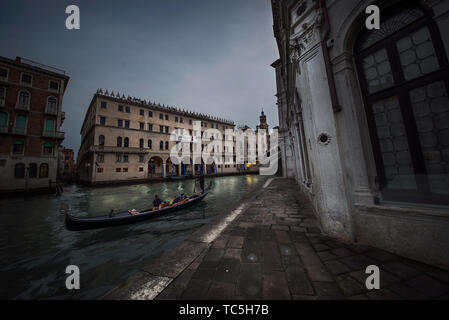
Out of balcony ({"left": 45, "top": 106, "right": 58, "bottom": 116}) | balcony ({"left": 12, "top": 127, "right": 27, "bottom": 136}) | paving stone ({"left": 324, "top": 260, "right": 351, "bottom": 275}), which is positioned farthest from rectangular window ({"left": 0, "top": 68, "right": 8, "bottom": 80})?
paving stone ({"left": 324, "top": 260, "right": 351, "bottom": 275})

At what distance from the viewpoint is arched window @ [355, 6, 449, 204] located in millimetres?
2430

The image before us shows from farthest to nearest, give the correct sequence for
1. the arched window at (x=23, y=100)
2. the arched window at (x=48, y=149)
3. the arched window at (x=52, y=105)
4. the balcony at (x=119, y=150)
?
1. the balcony at (x=119, y=150)
2. the arched window at (x=52, y=105)
3. the arched window at (x=48, y=149)
4. the arched window at (x=23, y=100)

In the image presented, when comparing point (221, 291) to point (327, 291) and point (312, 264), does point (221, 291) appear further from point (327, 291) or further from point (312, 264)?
point (312, 264)

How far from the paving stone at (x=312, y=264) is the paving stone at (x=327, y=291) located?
92mm

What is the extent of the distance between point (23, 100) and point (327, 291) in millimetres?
30131

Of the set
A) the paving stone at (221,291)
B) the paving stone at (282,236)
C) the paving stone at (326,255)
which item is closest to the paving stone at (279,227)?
the paving stone at (282,236)

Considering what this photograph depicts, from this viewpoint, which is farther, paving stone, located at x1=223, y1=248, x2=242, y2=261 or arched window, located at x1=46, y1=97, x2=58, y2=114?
arched window, located at x1=46, y1=97, x2=58, y2=114

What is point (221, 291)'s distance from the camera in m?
1.96

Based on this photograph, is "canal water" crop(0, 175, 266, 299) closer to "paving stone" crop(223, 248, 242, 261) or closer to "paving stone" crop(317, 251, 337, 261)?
"paving stone" crop(223, 248, 242, 261)

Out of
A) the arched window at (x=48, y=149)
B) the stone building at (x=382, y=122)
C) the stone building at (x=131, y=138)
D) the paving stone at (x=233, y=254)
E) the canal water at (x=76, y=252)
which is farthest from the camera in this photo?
the stone building at (x=131, y=138)

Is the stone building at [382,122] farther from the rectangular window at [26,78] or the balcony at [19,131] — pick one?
the rectangular window at [26,78]

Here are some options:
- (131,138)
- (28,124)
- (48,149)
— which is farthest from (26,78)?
(131,138)

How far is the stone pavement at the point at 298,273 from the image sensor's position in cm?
183

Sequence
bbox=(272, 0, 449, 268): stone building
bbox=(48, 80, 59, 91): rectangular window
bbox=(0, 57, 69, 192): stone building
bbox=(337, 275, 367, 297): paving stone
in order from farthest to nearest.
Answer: bbox=(48, 80, 59, 91): rectangular window < bbox=(0, 57, 69, 192): stone building < bbox=(272, 0, 449, 268): stone building < bbox=(337, 275, 367, 297): paving stone
